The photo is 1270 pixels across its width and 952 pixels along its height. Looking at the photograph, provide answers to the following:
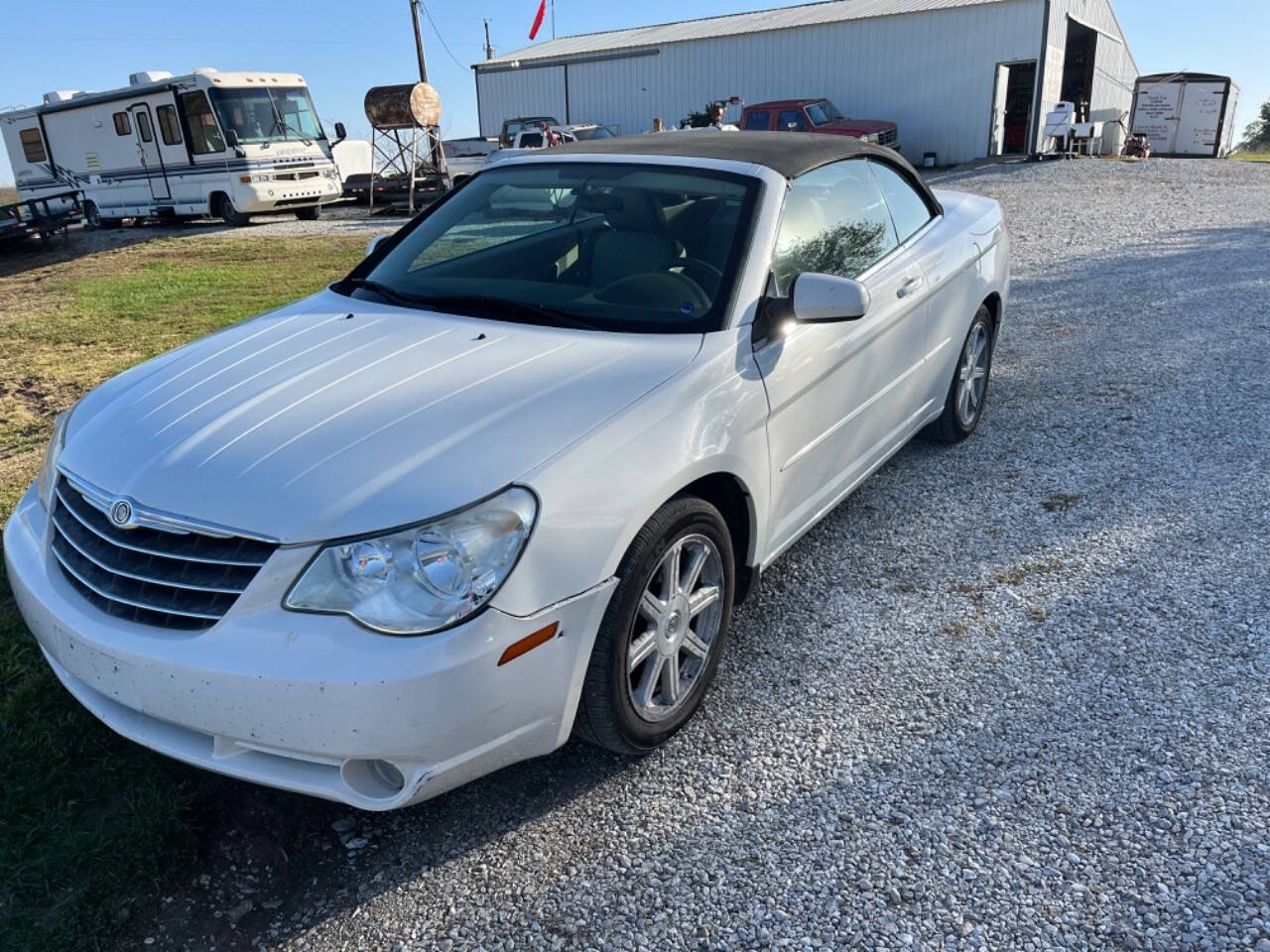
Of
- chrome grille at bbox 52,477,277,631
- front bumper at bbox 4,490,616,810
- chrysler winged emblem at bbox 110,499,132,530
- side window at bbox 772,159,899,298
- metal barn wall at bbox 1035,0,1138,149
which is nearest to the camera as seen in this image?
front bumper at bbox 4,490,616,810

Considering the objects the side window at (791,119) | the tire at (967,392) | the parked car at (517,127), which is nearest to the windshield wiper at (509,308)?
the tire at (967,392)

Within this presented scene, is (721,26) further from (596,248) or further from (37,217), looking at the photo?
(596,248)

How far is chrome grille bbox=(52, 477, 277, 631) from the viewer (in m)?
2.12

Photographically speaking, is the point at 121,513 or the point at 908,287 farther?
the point at 908,287

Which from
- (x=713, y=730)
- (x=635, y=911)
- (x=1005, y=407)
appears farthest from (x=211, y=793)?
(x=1005, y=407)

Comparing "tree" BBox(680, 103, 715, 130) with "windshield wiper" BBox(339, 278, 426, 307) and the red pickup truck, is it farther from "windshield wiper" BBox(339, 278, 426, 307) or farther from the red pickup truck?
"windshield wiper" BBox(339, 278, 426, 307)

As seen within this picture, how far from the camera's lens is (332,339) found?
10.0ft

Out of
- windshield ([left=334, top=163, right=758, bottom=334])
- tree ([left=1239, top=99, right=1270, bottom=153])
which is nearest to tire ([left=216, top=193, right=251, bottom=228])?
windshield ([left=334, top=163, right=758, bottom=334])

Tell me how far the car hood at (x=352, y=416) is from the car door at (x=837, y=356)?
456 millimetres

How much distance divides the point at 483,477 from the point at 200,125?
18.7 meters

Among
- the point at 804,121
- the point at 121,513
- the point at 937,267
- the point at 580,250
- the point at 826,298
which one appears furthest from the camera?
the point at 804,121

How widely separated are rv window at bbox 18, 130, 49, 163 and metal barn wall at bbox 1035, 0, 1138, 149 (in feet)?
79.2

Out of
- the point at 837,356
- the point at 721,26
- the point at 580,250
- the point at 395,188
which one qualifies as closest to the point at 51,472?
the point at 580,250

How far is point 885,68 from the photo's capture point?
81.9 feet
